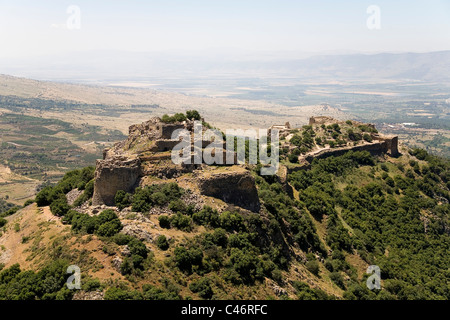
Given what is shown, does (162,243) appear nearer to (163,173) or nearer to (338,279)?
(163,173)

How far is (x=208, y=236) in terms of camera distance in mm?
23844

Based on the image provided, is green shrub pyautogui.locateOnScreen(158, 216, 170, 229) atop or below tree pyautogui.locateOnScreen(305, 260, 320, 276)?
atop

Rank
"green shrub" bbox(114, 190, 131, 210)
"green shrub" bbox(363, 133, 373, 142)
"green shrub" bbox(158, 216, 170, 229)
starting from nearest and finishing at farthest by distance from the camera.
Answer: "green shrub" bbox(158, 216, 170, 229) < "green shrub" bbox(114, 190, 131, 210) < "green shrub" bbox(363, 133, 373, 142)

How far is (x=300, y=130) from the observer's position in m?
58.7

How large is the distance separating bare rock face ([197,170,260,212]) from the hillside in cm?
7

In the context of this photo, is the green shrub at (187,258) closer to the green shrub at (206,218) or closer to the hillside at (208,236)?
the hillside at (208,236)

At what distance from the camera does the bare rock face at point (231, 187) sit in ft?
88.6

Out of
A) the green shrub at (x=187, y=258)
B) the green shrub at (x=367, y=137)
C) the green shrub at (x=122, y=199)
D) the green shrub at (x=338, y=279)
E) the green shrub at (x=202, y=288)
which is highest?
the green shrub at (x=367, y=137)

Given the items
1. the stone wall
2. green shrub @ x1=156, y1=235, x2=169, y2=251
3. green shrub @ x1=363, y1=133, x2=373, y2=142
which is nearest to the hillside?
green shrub @ x1=156, y1=235, x2=169, y2=251

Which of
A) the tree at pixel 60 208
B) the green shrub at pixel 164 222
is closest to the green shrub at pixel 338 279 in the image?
the green shrub at pixel 164 222

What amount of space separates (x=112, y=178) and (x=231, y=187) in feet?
27.5

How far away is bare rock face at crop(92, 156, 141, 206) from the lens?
25969mm

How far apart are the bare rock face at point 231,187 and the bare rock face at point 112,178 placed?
192 inches

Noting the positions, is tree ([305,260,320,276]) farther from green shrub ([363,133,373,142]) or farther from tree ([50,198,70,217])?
green shrub ([363,133,373,142])
